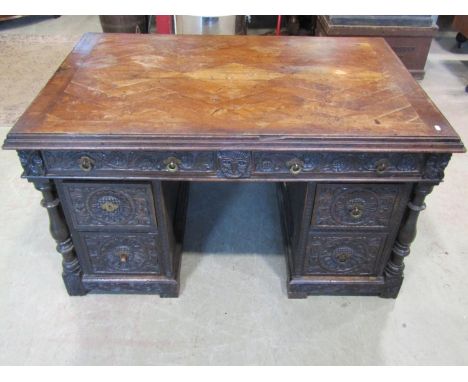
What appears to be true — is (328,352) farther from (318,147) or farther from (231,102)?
(231,102)

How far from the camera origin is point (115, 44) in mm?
1544

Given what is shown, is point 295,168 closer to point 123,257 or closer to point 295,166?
point 295,166

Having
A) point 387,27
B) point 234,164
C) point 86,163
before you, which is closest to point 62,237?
point 86,163

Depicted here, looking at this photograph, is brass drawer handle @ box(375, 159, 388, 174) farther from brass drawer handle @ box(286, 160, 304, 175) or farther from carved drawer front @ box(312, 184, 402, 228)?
brass drawer handle @ box(286, 160, 304, 175)

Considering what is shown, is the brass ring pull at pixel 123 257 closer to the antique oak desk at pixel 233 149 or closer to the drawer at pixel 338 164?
the antique oak desk at pixel 233 149

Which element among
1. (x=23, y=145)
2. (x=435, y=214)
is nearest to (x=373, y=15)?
(x=435, y=214)

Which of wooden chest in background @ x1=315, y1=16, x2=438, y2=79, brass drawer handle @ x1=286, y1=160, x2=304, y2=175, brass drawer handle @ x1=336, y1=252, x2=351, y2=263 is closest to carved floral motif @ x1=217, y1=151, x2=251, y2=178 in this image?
brass drawer handle @ x1=286, y1=160, x2=304, y2=175

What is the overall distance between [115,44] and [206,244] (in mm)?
871

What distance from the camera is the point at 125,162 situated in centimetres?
110

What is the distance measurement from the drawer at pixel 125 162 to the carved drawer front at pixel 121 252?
10.6 inches

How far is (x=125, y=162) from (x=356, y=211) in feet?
2.30

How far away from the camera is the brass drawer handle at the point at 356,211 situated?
47.9 inches

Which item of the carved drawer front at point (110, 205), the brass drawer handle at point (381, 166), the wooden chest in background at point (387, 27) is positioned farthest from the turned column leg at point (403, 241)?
the wooden chest in background at point (387, 27)

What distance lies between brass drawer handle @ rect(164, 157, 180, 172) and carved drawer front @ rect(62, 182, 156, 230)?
0.11 meters
